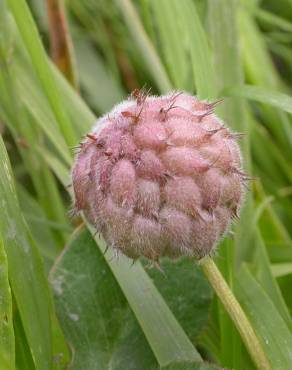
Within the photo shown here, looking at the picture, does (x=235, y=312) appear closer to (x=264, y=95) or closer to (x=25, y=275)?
(x=25, y=275)

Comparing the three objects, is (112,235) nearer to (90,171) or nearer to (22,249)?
(90,171)

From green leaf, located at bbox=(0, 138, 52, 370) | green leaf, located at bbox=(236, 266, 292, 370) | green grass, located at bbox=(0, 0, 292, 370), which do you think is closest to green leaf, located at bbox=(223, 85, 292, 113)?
green grass, located at bbox=(0, 0, 292, 370)

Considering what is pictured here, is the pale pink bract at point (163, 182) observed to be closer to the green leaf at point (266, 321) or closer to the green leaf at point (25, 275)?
the green leaf at point (25, 275)

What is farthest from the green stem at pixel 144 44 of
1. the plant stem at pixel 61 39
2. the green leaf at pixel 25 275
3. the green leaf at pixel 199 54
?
the green leaf at pixel 25 275

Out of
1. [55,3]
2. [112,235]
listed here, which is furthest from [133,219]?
[55,3]

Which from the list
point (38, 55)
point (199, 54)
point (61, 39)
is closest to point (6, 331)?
point (38, 55)
